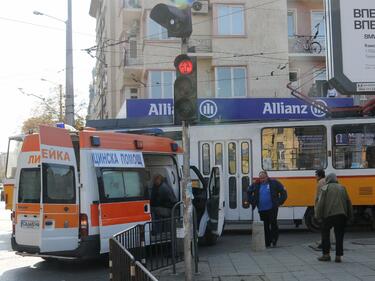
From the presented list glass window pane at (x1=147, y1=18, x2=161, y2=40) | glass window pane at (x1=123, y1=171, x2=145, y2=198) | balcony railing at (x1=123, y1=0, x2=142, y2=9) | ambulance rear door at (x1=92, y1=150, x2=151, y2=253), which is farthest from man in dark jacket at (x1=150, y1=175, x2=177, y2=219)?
balcony railing at (x1=123, y1=0, x2=142, y2=9)

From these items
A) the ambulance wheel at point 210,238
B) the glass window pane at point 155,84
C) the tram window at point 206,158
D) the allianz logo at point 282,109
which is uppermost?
the glass window pane at point 155,84

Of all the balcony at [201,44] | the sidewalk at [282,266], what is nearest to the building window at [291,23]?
the balcony at [201,44]

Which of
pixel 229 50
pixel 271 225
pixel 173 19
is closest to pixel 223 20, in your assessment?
pixel 229 50

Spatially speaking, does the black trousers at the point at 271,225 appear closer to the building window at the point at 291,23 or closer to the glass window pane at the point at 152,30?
the glass window pane at the point at 152,30

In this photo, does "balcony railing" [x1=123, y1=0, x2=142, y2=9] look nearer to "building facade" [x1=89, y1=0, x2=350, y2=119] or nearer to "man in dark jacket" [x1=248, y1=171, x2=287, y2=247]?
"building facade" [x1=89, y1=0, x2=350, y2=119]

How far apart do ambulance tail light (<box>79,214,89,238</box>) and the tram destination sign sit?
4939 mm

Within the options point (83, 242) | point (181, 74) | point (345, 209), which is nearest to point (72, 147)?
point (83, 242)

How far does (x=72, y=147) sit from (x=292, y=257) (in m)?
4.81

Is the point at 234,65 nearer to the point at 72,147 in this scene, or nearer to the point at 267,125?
the point at 267,125

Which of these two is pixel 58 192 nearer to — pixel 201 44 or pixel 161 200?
pixel 161 200

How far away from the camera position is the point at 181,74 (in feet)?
29.1

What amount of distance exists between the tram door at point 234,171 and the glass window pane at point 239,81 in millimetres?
12906

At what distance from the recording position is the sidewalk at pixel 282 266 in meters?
9.26

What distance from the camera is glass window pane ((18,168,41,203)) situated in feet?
34.3
